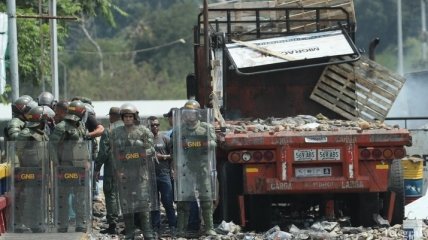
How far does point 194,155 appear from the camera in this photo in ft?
57.1

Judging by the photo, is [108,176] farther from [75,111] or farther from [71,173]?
[71,173]

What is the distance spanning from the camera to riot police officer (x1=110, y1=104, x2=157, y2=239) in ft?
55.1

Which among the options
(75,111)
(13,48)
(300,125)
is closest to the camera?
(75,111)

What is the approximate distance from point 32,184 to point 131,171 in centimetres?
123

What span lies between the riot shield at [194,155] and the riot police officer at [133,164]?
0.61 m

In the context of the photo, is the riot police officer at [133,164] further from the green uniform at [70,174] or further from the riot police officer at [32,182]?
the riot police officer at [32,182]

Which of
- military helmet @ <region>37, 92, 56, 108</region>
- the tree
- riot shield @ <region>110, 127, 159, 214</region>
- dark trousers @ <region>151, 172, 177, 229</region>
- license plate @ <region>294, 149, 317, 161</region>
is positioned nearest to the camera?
riot shield @ <region>110, 127, 159, 214</region>

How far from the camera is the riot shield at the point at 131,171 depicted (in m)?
16.8

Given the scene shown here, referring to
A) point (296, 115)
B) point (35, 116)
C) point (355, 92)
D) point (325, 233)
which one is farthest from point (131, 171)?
Answer: point (355, 92)

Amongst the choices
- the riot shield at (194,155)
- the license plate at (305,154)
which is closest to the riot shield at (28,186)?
the riot shield at (194,155)

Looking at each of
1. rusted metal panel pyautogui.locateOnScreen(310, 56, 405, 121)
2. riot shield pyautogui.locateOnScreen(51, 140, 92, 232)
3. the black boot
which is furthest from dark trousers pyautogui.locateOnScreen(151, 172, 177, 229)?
rusted metal panel pyautogui.locateOnScreen(310, 56, 405, 121)

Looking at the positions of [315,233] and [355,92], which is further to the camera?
[355,92]

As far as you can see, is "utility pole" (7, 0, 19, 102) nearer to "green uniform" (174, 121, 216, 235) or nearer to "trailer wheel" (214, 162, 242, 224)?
"trailer wheel" (214, 162, 242, 224)

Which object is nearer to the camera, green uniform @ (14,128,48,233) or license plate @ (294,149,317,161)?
green uniform @ (14,128,48,233)
